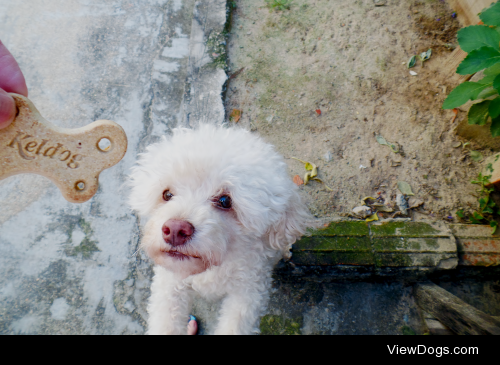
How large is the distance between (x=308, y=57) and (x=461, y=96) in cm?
165

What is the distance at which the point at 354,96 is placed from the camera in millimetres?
2881

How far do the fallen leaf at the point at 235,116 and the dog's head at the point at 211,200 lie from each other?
109 centimetres

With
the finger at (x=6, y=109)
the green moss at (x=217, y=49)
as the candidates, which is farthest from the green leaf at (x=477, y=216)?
the finger at (x=6, y=109)

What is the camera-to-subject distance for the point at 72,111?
258cm

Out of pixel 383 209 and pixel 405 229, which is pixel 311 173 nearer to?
pixel 383 209

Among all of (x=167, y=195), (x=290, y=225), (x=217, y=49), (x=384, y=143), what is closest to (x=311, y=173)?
(x=384, y=143)

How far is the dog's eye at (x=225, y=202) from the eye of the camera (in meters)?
1.52

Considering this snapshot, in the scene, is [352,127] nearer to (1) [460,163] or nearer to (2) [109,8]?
(1) [460,163]

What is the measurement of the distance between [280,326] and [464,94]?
6.69 feet

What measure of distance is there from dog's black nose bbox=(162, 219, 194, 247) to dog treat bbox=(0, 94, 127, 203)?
0.46 metres

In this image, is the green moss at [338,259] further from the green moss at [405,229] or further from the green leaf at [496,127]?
the green leaf at [496,127]

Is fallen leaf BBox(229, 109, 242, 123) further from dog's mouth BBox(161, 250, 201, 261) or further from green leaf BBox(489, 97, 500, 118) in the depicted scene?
green leaf BBox(489, 97, 500, 118)

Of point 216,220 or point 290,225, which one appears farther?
point 290,225
